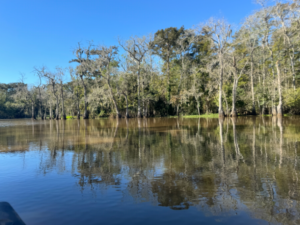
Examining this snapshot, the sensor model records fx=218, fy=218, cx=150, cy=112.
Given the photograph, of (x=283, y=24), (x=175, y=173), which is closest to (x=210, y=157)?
(x=175, y=173)

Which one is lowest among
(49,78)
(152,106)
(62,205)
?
(62,205)

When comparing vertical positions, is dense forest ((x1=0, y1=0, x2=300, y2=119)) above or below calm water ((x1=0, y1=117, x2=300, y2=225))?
above

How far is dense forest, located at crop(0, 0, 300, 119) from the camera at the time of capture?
32.5 m

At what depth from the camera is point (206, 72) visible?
4225 centimetres

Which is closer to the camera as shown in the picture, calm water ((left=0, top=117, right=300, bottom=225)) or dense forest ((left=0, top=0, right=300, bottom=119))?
calm water ((left=0, top=117, right=300, bottom=225))

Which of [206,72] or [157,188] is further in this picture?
[206,72]

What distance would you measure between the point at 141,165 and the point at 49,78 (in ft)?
177

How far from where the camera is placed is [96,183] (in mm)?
5461

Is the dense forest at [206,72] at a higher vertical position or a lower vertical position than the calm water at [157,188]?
higher

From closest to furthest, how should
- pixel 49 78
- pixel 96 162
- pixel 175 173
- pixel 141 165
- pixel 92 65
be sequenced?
pixel 175 173 → pixel 141 165 → pixel 96 162 → pixel 92 65 → pixel 49 78

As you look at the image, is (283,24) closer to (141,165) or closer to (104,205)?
(141,165)

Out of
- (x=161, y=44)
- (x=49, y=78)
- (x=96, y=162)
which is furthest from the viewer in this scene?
(x=49, y=78)

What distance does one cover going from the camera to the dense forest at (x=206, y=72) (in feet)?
107

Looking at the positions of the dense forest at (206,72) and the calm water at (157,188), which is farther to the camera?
the dense forest at (206,72)
